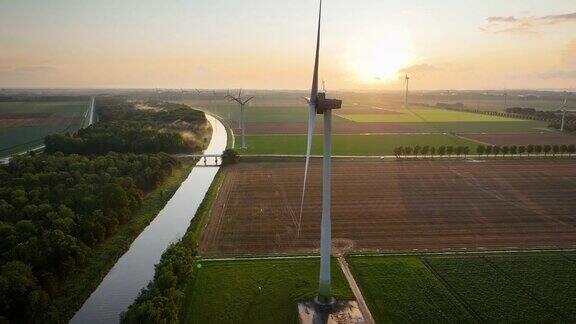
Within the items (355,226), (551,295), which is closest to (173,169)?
(355,226)

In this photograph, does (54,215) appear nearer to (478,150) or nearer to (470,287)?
(470,287)

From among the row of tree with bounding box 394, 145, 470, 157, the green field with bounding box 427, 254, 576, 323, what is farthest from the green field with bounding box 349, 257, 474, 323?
the row of tree with bounding box 394, 145, 470, 157

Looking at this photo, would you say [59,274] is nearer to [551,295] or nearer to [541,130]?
[551,295]

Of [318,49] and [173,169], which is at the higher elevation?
[318,49]

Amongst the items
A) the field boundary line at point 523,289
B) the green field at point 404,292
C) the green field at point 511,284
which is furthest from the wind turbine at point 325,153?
the field boundary line at point 523,289

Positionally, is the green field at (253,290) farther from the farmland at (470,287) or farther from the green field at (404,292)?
the farmland at (470,287)

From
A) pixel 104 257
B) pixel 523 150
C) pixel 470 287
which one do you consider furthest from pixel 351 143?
pixel 104 257
